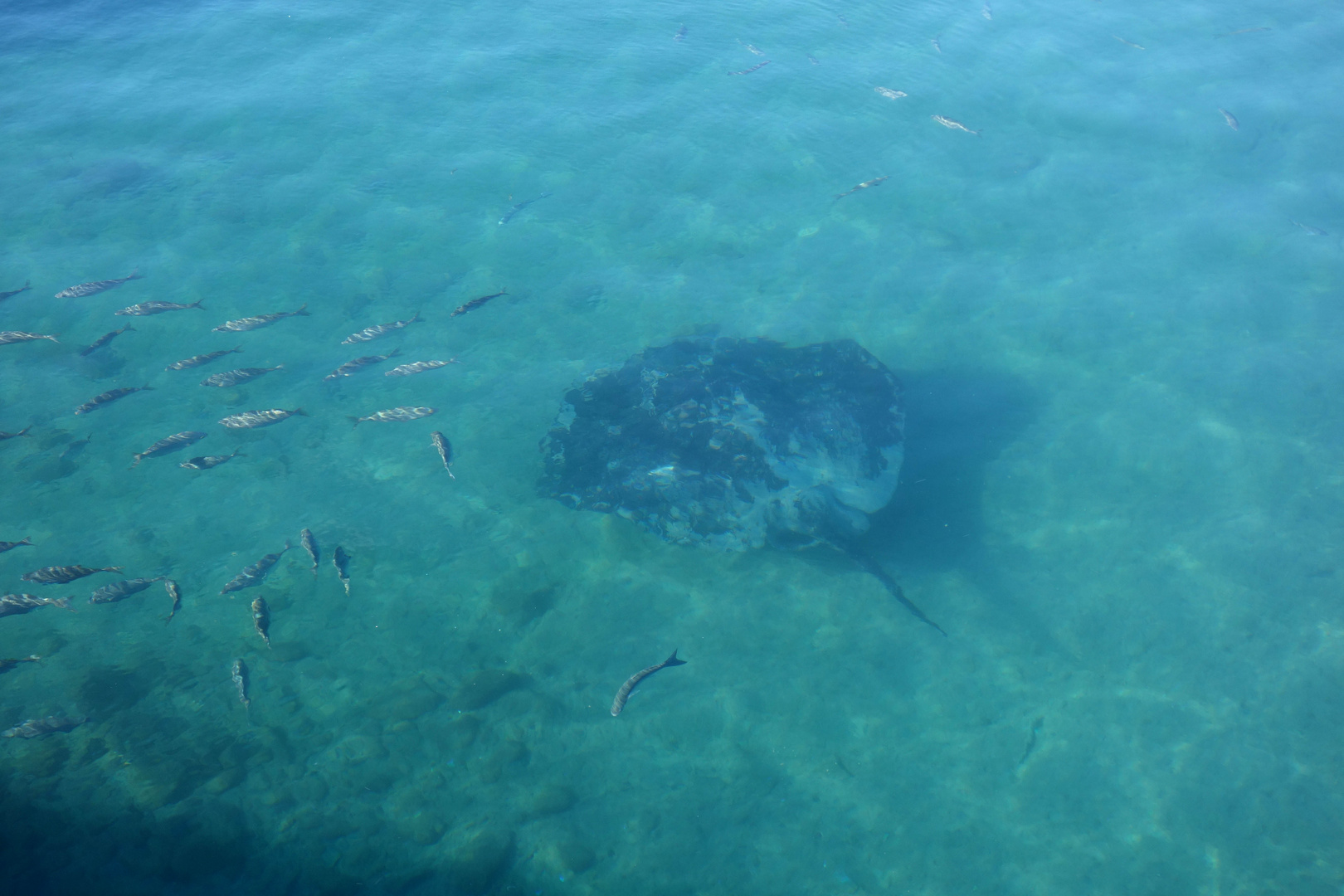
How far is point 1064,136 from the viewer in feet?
45.6

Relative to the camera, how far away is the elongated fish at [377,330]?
10.1 meters

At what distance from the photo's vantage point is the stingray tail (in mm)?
7676

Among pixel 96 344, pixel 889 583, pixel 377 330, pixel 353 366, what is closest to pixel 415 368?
pixel 353 366

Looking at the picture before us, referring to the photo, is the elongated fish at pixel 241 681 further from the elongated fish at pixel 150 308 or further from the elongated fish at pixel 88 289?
the elongated fish at pixel 88 289

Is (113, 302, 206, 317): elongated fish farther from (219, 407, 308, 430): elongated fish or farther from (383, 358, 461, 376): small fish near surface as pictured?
(383, 358, 461, 376): small fish near surface

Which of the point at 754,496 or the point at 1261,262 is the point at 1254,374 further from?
the point at 754,496

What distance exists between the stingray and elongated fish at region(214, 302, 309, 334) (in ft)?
15.5

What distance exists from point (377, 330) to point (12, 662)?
565 cm

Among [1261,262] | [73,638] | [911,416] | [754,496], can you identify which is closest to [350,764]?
[73,638]

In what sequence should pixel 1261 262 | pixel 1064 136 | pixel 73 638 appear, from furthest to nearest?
pixel 1064 136, pixel 1261 262, pixel 73 638

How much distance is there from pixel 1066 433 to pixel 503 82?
14.0 meters

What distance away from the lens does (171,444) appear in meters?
8.75

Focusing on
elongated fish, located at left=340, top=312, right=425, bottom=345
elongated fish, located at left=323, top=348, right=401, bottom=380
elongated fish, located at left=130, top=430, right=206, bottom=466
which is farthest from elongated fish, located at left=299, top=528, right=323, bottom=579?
elongated fish, located at left=340, top=312, right=425, bottom=345

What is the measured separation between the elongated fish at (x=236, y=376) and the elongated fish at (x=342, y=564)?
331 cm
